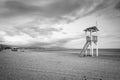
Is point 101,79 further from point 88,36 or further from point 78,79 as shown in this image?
point 88,36

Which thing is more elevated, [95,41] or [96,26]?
[96,26]

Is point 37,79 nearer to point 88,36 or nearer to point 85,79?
point 85,79

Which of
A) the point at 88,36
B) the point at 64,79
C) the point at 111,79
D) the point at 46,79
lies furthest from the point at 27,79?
the point at 88,36

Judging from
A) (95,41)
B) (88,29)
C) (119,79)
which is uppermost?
(88,29)

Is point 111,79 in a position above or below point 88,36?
below

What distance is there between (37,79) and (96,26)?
21.6m

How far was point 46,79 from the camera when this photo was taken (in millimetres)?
5785

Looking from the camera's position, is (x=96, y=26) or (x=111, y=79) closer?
(x=111, y=79)

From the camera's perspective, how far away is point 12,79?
559cm

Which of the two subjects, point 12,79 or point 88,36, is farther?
point 88,36

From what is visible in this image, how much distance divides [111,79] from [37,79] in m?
4.91

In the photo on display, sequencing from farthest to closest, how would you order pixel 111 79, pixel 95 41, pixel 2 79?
pixel 95 41 → pixel 111 79 → pixel 2 79

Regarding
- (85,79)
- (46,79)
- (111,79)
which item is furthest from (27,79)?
(111,79)

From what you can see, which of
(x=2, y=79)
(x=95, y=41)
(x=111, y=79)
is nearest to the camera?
(x=2, y=79)
